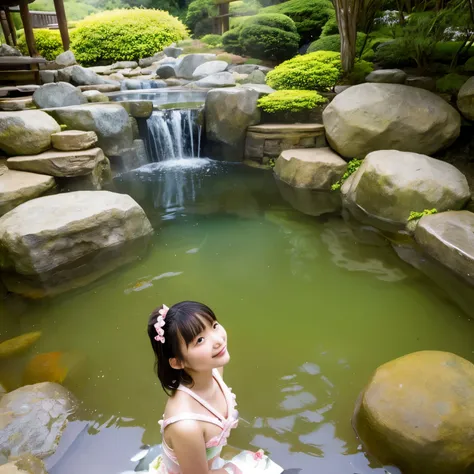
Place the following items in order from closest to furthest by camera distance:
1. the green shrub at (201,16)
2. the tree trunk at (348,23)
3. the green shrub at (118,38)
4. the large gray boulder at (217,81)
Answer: the tree trunk at (348,23), the large gray boulder at (217,81), the green shrub at (118,38), the green shrub at (201,16)

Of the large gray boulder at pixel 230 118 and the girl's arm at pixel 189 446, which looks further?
the large gray boulder at pixel 230 118

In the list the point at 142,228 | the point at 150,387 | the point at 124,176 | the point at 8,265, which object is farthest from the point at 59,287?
Answer: the point at 124,176

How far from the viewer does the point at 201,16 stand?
57.1 ft

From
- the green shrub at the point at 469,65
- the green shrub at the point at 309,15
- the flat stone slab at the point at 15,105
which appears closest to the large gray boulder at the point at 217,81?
the green shrub at the point at 309,15

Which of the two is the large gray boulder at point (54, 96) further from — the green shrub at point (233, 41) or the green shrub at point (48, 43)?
the green shrub at point (48, 43)

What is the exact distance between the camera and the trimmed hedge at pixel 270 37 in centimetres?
1193

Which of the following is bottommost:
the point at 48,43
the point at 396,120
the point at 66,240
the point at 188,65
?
the point at 66,240

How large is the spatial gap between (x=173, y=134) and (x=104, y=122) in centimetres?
175

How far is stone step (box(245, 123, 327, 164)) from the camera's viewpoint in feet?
24.3

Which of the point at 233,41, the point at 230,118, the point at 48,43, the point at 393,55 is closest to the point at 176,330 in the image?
the point at 230,118

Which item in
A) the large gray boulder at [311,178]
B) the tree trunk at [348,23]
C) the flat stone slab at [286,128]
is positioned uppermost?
the tree trunk at [348,23]

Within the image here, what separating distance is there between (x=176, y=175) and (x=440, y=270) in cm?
502

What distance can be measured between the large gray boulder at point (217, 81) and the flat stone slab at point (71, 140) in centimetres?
515

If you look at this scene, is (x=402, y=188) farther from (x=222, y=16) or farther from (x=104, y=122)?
(x=222, y=16)
